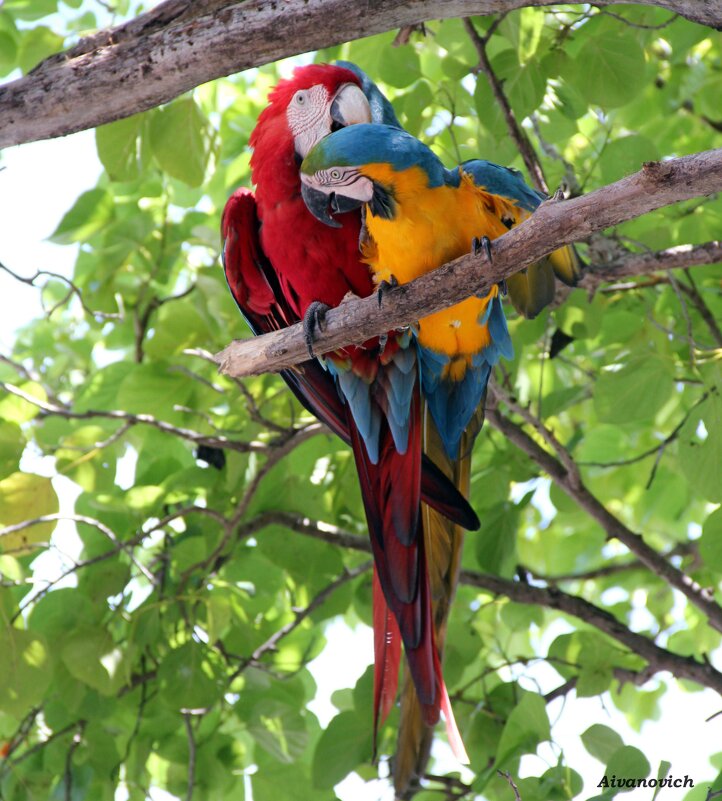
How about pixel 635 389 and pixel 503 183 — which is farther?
pixel 635 389

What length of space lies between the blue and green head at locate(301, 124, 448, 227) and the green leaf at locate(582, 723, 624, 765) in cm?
101

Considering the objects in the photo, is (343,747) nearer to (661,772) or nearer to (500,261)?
(661,772)

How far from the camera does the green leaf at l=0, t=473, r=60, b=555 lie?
1.69 meters

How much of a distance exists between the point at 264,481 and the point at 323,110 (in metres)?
0.84

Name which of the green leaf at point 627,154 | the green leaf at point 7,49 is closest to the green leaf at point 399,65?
the green leaf at point 627,154

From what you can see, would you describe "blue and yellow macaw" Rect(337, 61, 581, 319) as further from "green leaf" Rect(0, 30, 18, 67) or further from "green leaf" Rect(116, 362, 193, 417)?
"green leaf" Rect(0, 30, 18, 67)

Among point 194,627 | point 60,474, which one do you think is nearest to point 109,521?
point 60,474

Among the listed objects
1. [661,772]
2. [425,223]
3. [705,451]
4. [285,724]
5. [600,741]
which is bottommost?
[661,772]

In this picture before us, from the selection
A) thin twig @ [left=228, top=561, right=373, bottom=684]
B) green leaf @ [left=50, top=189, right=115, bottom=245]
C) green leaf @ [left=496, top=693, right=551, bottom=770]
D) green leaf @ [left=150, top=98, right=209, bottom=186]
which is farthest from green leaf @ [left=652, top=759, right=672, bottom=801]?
green leaf @ [left=50, top=189, right=115, bottom=245]

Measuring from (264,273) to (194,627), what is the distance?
785 millimetres

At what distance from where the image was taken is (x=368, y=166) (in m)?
1.47

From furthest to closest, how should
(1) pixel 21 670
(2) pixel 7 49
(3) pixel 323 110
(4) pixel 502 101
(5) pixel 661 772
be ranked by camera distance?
(2) pixel 7 49, (3) pixel 323 110, (4) pixel 502 101, (1) pixel 21 670, (5) pixel 661 772

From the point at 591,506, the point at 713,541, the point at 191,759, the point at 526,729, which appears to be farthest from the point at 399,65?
the point at 191,759

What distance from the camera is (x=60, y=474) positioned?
190 centimetres
